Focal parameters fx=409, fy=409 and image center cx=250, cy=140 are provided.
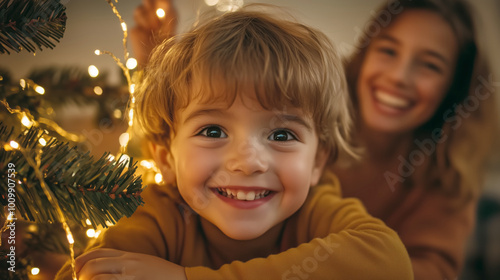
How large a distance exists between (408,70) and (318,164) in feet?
1.44

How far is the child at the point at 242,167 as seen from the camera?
70cm

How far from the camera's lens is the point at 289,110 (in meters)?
0.77

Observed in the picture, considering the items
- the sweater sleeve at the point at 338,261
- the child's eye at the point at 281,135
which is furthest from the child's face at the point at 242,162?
the sweater sleeve at the point at 338,261


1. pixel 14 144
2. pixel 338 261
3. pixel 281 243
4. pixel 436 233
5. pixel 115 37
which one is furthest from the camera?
pixel 115 37

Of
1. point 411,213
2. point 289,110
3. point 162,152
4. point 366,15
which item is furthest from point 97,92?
point 411,213

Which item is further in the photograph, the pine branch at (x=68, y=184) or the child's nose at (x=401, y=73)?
the child's nose at (x=401, y=73)

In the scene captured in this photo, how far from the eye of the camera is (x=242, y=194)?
78cm

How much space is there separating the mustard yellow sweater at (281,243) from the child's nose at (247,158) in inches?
6.1

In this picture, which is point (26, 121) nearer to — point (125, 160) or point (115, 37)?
point (125, 160)

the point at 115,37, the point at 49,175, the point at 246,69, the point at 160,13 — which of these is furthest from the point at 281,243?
the point at 115,37

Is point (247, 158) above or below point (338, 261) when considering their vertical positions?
above

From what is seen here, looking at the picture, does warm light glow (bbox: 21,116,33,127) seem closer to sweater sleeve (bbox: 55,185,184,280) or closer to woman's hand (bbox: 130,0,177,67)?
sweater sleeve (bbox: 55,185,184,280)

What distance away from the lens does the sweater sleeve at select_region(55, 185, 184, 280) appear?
761 millimetres

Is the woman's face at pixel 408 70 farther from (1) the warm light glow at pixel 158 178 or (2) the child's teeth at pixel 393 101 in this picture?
(1) the warm light glow at pixel 158 178
